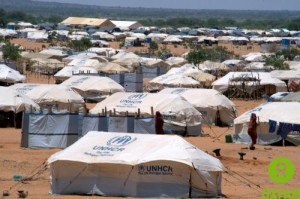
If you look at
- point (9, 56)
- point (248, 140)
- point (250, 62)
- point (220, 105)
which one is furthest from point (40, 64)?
point (248, 140)

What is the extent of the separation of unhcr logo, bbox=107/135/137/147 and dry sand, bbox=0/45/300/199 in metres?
1.67

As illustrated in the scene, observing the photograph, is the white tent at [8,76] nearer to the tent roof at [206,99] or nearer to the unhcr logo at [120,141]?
the tent roof at [206,99]

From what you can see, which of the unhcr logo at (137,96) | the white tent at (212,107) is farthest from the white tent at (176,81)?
the unhcr logo at (137,96)

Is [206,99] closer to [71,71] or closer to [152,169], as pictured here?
[71,71]

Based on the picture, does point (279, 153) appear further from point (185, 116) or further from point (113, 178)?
point (113, 178)

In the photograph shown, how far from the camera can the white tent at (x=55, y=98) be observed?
134 ft

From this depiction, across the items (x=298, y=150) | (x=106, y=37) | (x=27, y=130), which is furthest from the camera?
(x=106, y=37)

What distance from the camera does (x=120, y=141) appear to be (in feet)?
75.6

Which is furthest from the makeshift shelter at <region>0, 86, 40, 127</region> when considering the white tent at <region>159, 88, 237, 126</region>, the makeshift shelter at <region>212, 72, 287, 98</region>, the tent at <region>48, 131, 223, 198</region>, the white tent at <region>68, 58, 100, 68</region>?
the white tent at <region>68, 58, 100, 68</region>

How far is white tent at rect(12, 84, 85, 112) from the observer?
40.8 meters

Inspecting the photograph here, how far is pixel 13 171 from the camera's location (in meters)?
27.0

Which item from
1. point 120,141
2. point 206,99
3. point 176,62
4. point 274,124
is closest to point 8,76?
point 206,99

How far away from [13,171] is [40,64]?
136 ft

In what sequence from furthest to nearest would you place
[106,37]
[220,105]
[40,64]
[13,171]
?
1. [106,37]
2. [40,64]
3. [220,105]
4. [13,171]
